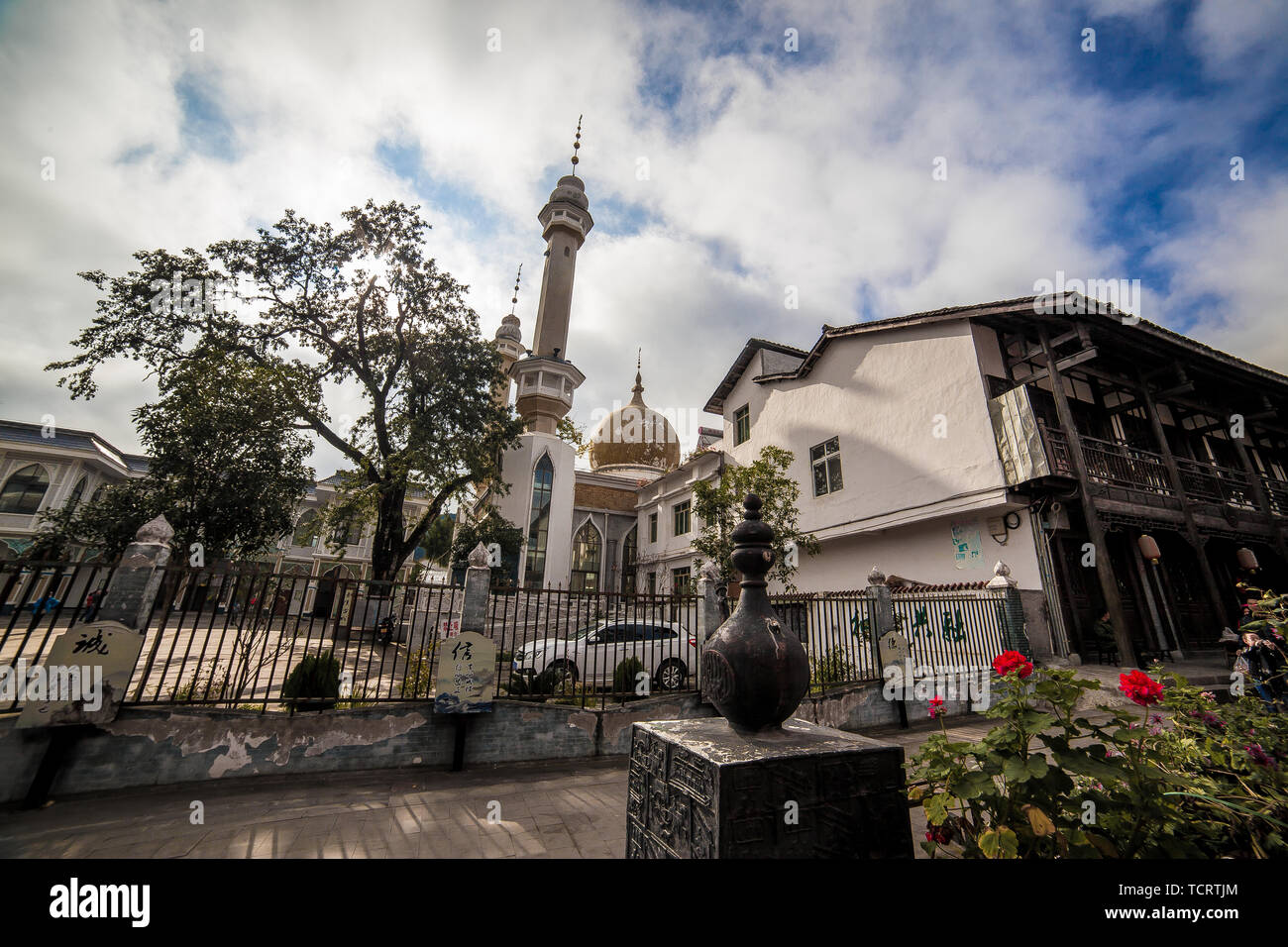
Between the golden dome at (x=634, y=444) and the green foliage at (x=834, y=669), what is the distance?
2295 cm

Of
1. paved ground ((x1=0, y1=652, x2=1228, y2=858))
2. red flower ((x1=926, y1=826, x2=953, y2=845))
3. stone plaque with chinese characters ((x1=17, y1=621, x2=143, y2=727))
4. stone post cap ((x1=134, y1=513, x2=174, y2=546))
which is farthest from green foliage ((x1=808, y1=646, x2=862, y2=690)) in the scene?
stone post cap ((x1=134, y1=513, x2=174, y2=546))

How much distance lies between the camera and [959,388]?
1134 centimetres

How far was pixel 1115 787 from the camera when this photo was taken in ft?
6.61

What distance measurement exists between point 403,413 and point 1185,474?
66.6ft

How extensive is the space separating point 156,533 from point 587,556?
21720 mm

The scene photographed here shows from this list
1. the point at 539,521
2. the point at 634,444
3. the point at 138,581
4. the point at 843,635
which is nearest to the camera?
the point at 138,581

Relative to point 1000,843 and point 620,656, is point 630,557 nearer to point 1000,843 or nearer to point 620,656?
point 620,656

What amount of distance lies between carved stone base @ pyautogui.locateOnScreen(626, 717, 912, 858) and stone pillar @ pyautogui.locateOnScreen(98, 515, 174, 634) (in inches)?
219

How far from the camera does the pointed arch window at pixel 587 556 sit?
25.8 metres

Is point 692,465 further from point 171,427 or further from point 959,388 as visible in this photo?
point 171,427

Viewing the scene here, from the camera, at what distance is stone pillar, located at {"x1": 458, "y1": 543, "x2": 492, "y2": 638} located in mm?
5922

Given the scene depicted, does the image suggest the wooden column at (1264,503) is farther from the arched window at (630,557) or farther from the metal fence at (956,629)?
the arched window at (630,557)

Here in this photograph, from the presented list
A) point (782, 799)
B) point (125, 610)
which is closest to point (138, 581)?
point (125, 610)
